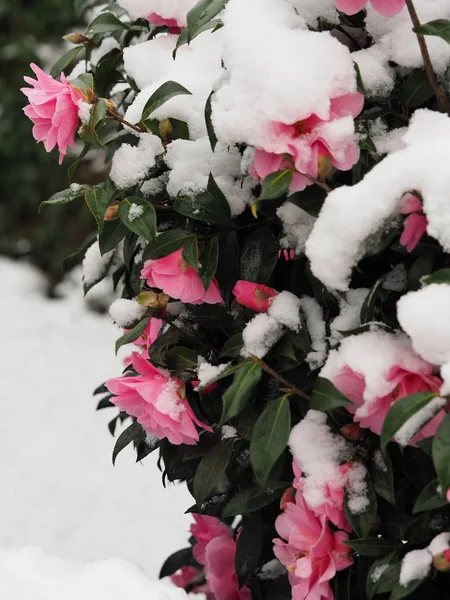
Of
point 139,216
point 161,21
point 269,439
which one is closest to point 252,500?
point 269,439

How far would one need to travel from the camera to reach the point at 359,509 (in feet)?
2.94

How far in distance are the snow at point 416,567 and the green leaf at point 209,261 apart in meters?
0.37

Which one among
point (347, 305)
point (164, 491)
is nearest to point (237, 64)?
point (347, 305)

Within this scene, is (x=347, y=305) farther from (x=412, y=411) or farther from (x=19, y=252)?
(x=19, y=252)

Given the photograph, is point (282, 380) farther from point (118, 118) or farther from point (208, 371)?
point (118, 118)

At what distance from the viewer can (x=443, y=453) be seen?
73 centimetres

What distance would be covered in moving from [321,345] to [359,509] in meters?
0.19

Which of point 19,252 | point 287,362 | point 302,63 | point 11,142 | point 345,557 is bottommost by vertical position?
point 19,252

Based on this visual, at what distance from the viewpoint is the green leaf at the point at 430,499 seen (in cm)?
80

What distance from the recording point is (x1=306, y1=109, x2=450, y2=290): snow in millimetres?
789

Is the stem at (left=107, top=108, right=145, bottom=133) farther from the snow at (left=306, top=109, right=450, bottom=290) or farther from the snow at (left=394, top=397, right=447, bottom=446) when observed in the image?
the snow at (left=394, top=397, right=447, bottom=446)

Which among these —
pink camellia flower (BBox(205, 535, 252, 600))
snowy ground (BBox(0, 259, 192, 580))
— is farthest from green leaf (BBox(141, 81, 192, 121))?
snowy ground (BBox(0, 259, 192, 580))

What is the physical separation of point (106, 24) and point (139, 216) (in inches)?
16.6

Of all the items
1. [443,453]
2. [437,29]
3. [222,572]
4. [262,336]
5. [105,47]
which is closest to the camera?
[443,453]
